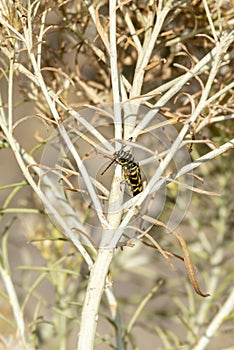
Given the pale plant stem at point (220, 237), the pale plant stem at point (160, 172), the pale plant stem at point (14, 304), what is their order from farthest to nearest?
the pale plant stem at point (220, 237) → the pale plant stem at point (14, 304) → the pale plant stem at point (160, 172)

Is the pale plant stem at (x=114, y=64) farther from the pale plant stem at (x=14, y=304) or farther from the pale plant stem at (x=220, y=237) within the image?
the pale plant stem at (x=220, y=237)

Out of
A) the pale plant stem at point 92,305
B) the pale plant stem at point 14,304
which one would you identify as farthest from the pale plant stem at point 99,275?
the pale plant stem at point 14,304

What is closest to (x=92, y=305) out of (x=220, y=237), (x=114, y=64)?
(x=114, y=64)

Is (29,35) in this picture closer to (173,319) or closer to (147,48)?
(147,48)

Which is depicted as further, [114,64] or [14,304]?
[14,304]

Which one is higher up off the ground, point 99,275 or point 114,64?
point 114,64

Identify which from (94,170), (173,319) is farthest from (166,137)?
(173,319)

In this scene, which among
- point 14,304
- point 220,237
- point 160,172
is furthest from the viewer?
point 220,237

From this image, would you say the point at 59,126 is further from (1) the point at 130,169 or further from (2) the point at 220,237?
(2) the point at 220,237
